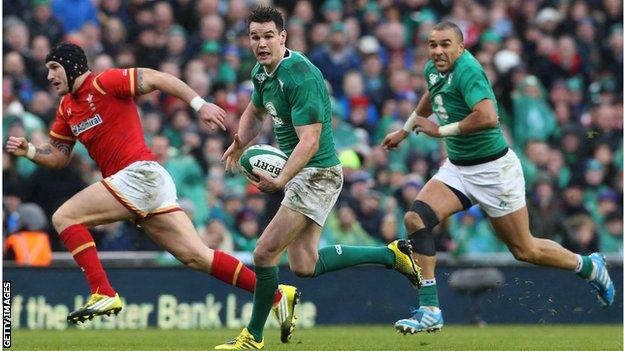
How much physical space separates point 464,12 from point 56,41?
18.5 feet

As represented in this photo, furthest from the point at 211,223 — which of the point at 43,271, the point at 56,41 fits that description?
the point at 56,41

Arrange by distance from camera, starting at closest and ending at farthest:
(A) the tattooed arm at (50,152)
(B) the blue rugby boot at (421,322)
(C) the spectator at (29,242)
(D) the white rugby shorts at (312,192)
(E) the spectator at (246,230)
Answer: (D) the white rugby shorts at (312,192)
(B) the blue rugby boot at (421,322)
(A) the tattooed arm at (50,152)
(C) the spectator at (29,242)
(E) the spectator at (246,230)

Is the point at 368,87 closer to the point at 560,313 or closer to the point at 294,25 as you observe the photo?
the point at 294,25

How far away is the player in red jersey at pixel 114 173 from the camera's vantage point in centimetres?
1109

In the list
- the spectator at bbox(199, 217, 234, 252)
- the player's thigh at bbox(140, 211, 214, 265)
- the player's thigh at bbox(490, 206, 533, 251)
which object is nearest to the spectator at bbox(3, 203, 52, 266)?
the spectator at bbox(199, 217, 234, 252)

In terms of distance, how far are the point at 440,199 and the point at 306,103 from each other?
5.35 feet

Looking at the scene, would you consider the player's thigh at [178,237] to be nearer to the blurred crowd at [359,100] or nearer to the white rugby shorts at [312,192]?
the white rugby shorts at [312,192]

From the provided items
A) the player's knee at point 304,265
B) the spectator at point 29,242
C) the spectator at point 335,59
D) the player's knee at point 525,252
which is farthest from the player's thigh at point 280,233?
the spectator at point 335,59

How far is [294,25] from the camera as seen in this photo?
61.0 ft

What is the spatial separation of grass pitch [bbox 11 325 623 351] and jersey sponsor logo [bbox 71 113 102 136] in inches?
65.5

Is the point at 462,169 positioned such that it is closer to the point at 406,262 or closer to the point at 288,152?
the point at 406,262

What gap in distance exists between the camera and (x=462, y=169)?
11.4 meters

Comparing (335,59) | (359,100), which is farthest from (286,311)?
(335,59)

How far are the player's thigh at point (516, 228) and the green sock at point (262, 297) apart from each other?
6.40 feet
